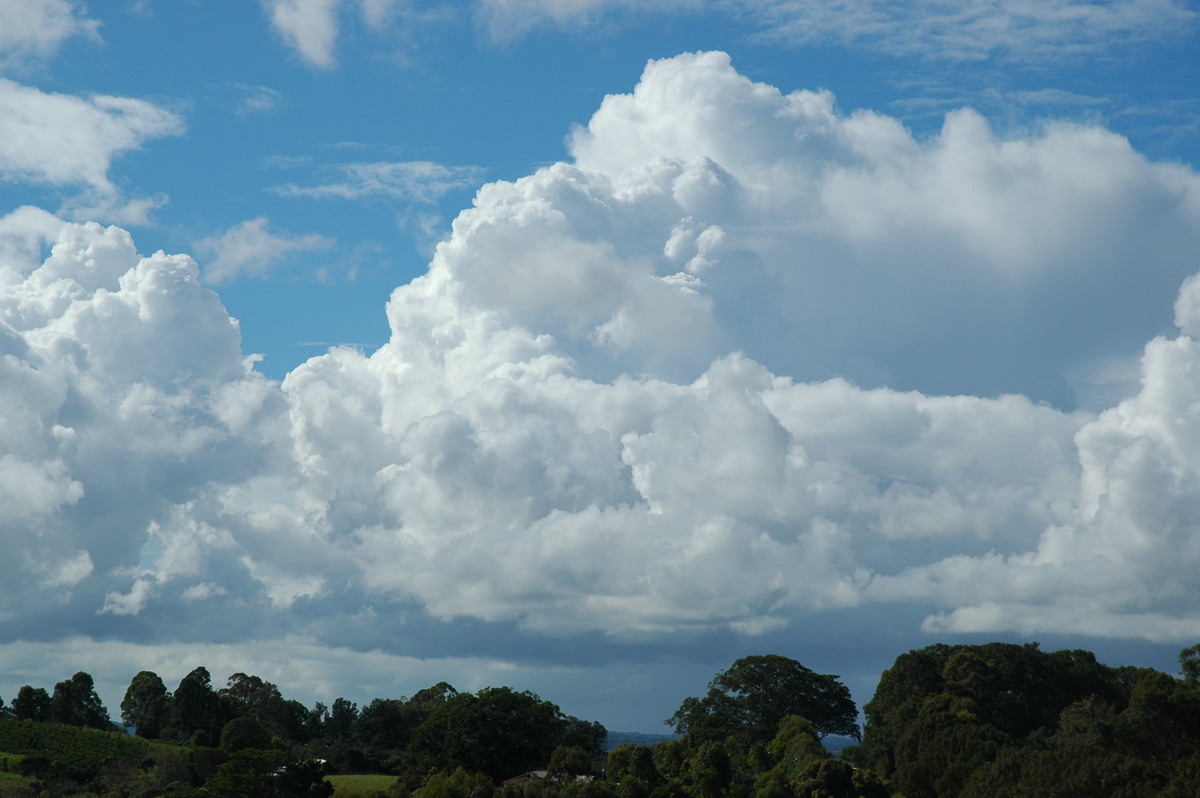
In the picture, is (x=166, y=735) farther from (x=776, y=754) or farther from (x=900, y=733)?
(x=900, y=733)

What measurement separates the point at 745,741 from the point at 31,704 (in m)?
76.9

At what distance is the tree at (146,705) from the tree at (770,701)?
62.6 meters

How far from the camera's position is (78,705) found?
410 ft

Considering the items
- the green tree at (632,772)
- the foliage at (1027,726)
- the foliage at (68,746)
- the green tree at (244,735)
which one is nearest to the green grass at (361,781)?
the green tree at (244,735)

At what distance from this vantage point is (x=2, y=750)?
348 ft

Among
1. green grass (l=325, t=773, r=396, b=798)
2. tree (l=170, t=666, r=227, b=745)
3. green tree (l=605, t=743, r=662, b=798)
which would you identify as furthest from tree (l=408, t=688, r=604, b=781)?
tree (l=170, t=666, r=227, b=745)

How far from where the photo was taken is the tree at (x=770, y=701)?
110 m

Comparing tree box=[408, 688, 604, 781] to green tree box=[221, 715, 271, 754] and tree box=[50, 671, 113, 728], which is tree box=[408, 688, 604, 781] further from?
tree box=[50, 671, 113, 728]

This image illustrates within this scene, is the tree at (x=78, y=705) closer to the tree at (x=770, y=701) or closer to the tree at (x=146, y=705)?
the tree at (x=146, y=705)

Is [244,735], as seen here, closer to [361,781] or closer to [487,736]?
[361,781]

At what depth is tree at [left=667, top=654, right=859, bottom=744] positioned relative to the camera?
110 meters

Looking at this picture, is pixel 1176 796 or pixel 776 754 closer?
pixel 1176 796

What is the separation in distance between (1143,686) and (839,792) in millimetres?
24934

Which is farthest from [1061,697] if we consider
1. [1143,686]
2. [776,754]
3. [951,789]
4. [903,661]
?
[951,789]
